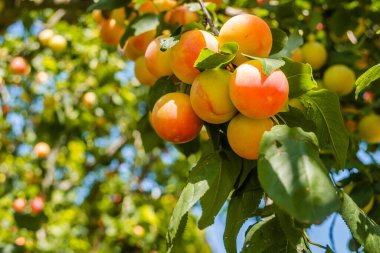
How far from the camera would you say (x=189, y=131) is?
985mm

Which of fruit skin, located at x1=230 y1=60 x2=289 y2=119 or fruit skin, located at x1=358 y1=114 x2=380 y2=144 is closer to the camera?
fruit skin, located at x1=230 y1=60 x2=289 y2=119

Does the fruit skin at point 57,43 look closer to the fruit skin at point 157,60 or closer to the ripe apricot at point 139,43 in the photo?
the ripe apricot at point 139,43

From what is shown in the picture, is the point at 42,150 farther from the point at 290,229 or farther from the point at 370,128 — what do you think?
the point at 290,229

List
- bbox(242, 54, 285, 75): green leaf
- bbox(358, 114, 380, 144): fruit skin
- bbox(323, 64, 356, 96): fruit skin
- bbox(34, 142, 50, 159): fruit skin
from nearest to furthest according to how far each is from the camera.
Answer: bbox(242, 54, 285, 75): green leaf, bbox(323, 64, 356, 96): fruit skin, bbox(358, 114, 380, 144): fruit skin, bbox(34, 142, 50, 159): fruit skin

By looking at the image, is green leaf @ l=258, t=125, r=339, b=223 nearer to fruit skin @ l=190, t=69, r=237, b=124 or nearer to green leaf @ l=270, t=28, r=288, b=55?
fruit skin @ l=190, t=69, r=237, b=124

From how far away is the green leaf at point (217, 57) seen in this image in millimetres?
876

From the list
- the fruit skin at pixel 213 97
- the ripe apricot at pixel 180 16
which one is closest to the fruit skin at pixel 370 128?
the ripe apricot at pixel 180 16

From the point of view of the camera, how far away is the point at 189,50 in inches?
37.8

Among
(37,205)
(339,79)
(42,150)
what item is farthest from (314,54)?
(42,150)

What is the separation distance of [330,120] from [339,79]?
781 millimetres

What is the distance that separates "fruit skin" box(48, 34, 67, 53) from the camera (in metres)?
3.24

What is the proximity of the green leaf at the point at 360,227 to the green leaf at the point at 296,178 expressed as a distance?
0.47 ft

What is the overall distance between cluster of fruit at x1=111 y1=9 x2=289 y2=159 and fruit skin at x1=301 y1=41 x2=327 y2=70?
724 mm

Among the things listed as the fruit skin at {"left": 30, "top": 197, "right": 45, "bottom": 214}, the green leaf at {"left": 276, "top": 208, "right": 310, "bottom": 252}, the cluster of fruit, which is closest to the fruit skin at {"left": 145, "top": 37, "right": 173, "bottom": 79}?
the cluster of fruit
